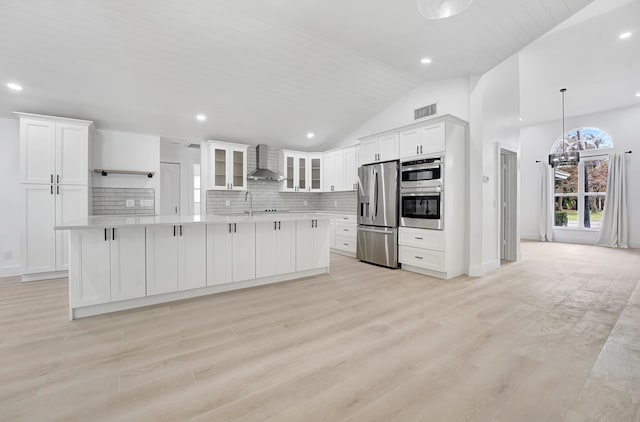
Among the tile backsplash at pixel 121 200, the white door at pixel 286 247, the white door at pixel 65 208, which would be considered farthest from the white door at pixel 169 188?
the white door at pixel 286 247

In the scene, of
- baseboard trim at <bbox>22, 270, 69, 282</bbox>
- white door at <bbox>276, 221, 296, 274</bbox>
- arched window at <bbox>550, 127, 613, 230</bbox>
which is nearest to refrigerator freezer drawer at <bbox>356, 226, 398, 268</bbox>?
white door at <bbox>276, 221, 296, 274</bbox>

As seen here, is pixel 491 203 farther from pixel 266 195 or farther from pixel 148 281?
pixel 148 281

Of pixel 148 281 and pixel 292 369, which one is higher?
pixel 148 281

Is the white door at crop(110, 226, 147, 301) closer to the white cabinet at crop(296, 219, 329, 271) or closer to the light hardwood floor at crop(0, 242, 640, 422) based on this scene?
the light hardwood floor at crop(0, 242, 640, 422)

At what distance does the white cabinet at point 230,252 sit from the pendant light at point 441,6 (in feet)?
9.42

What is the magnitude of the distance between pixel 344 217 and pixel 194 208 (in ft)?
12.5

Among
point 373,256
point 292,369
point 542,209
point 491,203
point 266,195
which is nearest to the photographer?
point 292,369

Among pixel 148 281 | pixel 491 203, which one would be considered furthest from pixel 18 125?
pixel 491 203

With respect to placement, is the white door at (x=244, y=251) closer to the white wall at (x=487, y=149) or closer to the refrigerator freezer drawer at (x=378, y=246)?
the refrigerator freezer drawer at (x=378, y=246)

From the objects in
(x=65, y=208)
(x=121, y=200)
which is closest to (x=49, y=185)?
(x=65, y=208)

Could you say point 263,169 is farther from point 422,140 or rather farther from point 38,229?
point 38,229

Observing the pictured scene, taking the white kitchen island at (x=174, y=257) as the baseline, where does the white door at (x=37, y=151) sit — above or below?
above

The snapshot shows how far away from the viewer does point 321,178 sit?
23.0ft

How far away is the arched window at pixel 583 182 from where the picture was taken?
7.54 metres
